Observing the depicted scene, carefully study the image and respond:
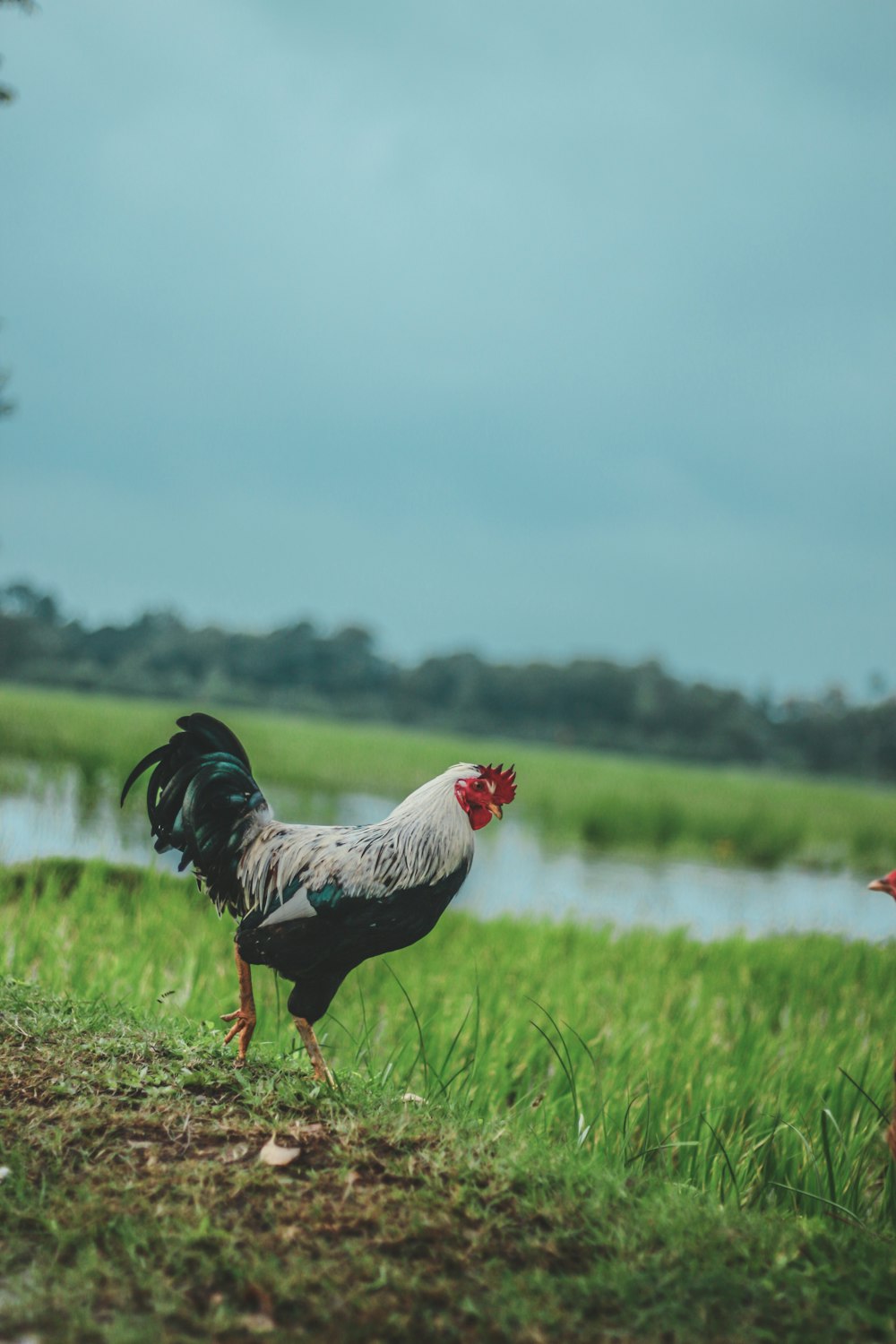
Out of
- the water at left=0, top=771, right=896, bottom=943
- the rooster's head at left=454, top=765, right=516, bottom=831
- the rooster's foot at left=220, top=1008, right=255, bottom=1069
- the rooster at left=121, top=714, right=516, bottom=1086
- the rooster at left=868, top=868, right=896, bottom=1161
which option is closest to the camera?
the rooster at left=868, top=868, right=896, bottom=1161

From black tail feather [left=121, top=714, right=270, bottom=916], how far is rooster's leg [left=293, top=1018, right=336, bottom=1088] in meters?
0.46

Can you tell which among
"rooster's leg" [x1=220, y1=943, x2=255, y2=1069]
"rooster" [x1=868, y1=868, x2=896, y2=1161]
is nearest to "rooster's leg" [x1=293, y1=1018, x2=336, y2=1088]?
"rooster's leg" [x1=220, y1=943, x2=255, y2=1069]

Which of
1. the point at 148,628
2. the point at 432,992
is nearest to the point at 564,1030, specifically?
the point at 432,992

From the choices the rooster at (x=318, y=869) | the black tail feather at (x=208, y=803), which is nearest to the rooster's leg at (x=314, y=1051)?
the rooster at (x=318, y=869)

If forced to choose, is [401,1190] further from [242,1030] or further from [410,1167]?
[242,1030]

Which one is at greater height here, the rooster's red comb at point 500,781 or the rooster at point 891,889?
the rooster's red comb at point 500,781

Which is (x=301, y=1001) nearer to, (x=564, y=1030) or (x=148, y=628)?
(x=564, y=1030)

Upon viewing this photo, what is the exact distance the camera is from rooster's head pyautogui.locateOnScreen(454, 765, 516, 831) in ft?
10.7

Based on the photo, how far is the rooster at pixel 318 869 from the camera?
3.17m

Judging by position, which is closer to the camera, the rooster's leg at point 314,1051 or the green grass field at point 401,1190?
the green grass field at point 401,1190

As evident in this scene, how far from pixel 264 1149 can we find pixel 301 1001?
1.56ft

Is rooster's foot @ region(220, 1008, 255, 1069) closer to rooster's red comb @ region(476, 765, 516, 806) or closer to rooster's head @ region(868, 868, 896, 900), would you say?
rooster's red comb @ region(476, 765, 516, 806)

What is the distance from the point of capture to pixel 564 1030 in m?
5.85

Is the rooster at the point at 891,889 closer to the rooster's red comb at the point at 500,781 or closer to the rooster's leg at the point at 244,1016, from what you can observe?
the rooster's red comb at the point at 500,781
